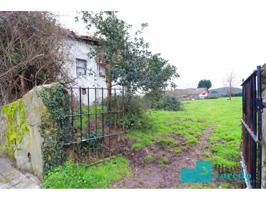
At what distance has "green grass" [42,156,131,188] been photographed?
11.1ft

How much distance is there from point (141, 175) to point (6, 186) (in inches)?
97.9

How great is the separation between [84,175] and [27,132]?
1.57 m

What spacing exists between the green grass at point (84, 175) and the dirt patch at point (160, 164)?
0.22 metres

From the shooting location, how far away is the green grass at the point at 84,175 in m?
3.40

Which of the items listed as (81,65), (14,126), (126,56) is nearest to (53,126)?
(14,126)

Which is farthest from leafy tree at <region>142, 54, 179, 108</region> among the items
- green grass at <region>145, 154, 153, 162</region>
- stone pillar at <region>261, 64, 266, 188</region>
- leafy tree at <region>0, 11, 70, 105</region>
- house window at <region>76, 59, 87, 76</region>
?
house window at <region>76, 59, 87, 76</region>

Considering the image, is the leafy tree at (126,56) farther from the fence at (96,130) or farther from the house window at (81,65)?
the house window at (81,65)

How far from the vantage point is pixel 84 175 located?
368 cm

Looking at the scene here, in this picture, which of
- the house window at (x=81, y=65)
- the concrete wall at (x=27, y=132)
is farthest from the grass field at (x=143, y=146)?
the house window at (x=81, y=65)

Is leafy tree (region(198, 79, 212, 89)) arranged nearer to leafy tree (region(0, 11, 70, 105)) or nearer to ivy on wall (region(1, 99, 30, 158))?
leafy tree (region(0, 11, 70, 105))

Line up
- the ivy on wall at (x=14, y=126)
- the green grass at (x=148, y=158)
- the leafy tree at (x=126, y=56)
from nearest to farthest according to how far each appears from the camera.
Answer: the ivy on wall at (x=14, y=126), the green grass at (x=148, y=158), the leafy tree at (x=126, y=56)
